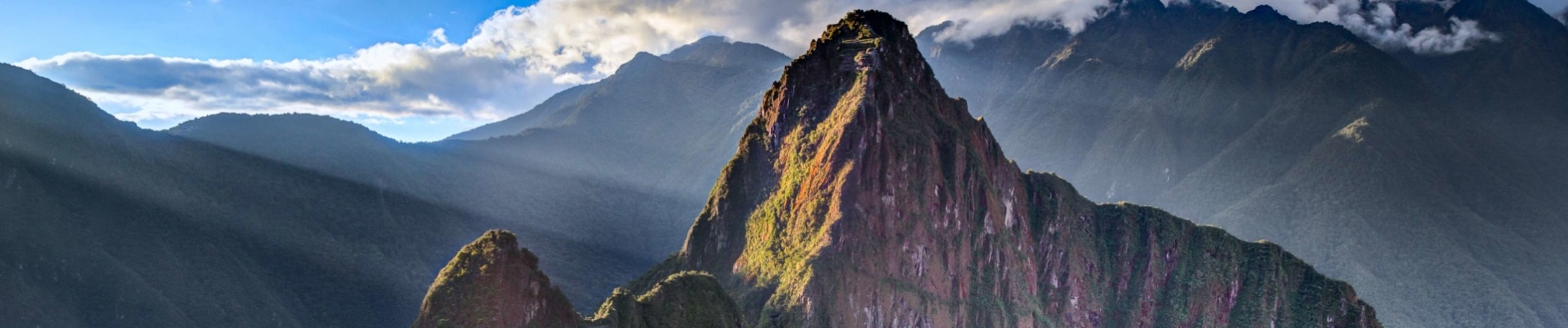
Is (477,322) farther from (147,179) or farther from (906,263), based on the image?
(147,179)

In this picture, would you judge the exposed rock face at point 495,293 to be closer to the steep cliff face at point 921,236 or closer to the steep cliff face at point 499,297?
the steep cliff face at point 499,297

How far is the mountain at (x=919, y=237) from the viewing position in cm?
8944

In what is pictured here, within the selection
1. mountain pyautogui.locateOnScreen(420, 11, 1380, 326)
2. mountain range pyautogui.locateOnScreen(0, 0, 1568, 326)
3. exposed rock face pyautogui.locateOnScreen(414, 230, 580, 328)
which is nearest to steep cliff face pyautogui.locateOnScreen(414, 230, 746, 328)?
exposed rock face pyautogui.locateOnScreen(414, 230, 580, 328)

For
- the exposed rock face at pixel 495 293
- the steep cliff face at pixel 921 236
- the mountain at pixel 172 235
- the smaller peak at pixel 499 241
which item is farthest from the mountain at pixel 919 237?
the mountain at pixel 172 235

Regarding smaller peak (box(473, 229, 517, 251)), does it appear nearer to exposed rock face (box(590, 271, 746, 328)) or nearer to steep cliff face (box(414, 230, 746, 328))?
steep cliff face (box(414, 230, 746, 328))

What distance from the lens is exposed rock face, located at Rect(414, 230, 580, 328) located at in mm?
61000

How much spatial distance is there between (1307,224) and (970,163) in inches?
3942

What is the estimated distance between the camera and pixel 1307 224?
176m

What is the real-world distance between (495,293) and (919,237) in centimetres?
4134

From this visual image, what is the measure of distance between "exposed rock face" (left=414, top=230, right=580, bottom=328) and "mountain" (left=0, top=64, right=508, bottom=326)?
5483cm

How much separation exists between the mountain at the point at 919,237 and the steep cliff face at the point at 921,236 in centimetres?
16

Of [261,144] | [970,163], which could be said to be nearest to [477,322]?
[970,163]

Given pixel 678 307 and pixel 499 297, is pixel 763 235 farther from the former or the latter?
pixel 499 297

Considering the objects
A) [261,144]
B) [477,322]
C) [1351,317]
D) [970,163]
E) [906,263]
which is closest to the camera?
[477,322]
